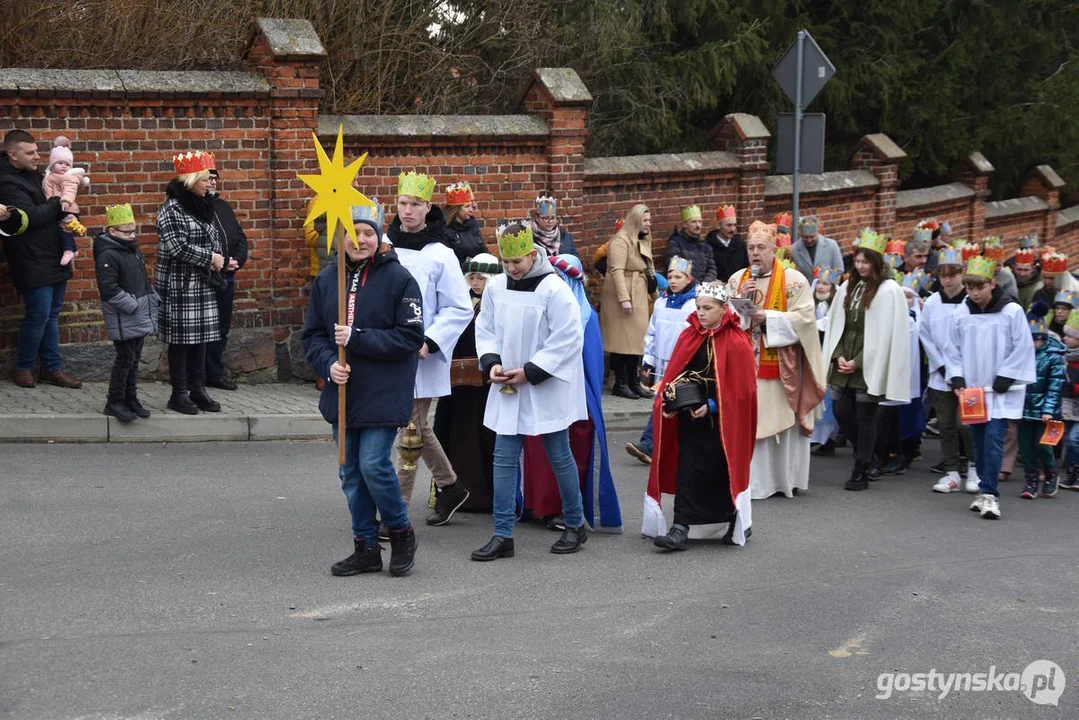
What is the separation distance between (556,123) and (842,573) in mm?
7805

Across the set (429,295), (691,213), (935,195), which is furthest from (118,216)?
(935,195)

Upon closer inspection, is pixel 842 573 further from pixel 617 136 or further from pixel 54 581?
pixel 617 136

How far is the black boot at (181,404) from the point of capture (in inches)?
430

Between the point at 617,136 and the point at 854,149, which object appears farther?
the point at 854,149

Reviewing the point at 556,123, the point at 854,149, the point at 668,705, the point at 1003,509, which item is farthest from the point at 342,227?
the point at 854,149

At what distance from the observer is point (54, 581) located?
6.98 meters

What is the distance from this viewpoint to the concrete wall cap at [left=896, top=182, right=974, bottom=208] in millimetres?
21156

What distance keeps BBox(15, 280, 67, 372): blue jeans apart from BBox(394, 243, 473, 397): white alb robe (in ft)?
13.0

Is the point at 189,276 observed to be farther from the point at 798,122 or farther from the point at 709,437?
the point at 798,122

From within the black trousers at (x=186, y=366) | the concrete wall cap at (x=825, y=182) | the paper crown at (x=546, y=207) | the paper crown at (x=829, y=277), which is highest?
the concrete wall cap at (x=825, y=182)

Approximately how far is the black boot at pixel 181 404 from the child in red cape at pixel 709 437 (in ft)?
13.4

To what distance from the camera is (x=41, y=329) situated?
36.1ft

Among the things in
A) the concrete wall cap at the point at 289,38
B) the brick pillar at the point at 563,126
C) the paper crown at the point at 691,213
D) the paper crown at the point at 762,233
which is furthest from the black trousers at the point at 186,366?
the paper crown at the point at 691,213

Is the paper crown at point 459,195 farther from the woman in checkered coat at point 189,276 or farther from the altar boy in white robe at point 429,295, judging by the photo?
the altar boy in white robe at point 429,295
